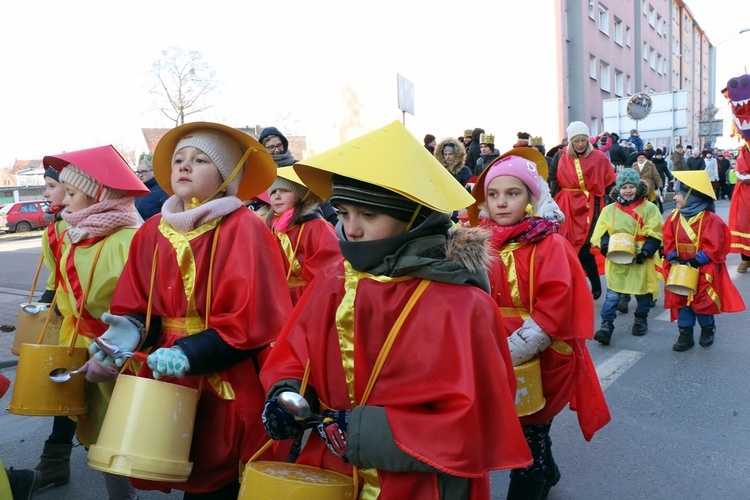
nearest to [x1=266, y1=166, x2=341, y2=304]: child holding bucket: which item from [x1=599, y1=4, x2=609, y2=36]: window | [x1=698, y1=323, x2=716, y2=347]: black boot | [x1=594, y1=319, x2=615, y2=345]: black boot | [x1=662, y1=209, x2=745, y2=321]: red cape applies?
[x1=594, y1=319, x2=615, y2=345]: black boot

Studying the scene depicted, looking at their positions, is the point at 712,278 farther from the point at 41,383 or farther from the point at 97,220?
the point at 41,383

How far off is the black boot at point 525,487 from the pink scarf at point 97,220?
7.83ft

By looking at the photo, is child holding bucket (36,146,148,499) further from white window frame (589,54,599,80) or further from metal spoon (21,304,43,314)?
white window frame (589,54,599,80)

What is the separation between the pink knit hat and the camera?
3.39 m

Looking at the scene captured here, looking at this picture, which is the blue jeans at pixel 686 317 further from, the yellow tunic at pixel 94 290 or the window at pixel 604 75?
the window at pixel 604 75

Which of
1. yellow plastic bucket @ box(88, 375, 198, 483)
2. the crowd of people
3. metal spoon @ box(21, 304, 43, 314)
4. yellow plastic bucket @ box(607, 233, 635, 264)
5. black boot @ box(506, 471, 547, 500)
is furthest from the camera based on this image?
yellow plastic bucket @ box(607, 233, 635, 264)

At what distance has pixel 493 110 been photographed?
25766 mm

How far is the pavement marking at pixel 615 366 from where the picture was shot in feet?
18.8

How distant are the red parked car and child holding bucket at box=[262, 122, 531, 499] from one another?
3077 centimetres

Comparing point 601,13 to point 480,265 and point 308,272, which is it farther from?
point 480,265

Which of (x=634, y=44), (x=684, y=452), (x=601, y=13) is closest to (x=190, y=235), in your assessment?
(x=684, y=452)

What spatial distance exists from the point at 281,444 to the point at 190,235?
3.18 feet

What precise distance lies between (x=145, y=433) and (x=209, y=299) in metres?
0.60

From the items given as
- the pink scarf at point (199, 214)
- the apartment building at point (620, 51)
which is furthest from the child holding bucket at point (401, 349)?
the apartment building at point (620, 51)
